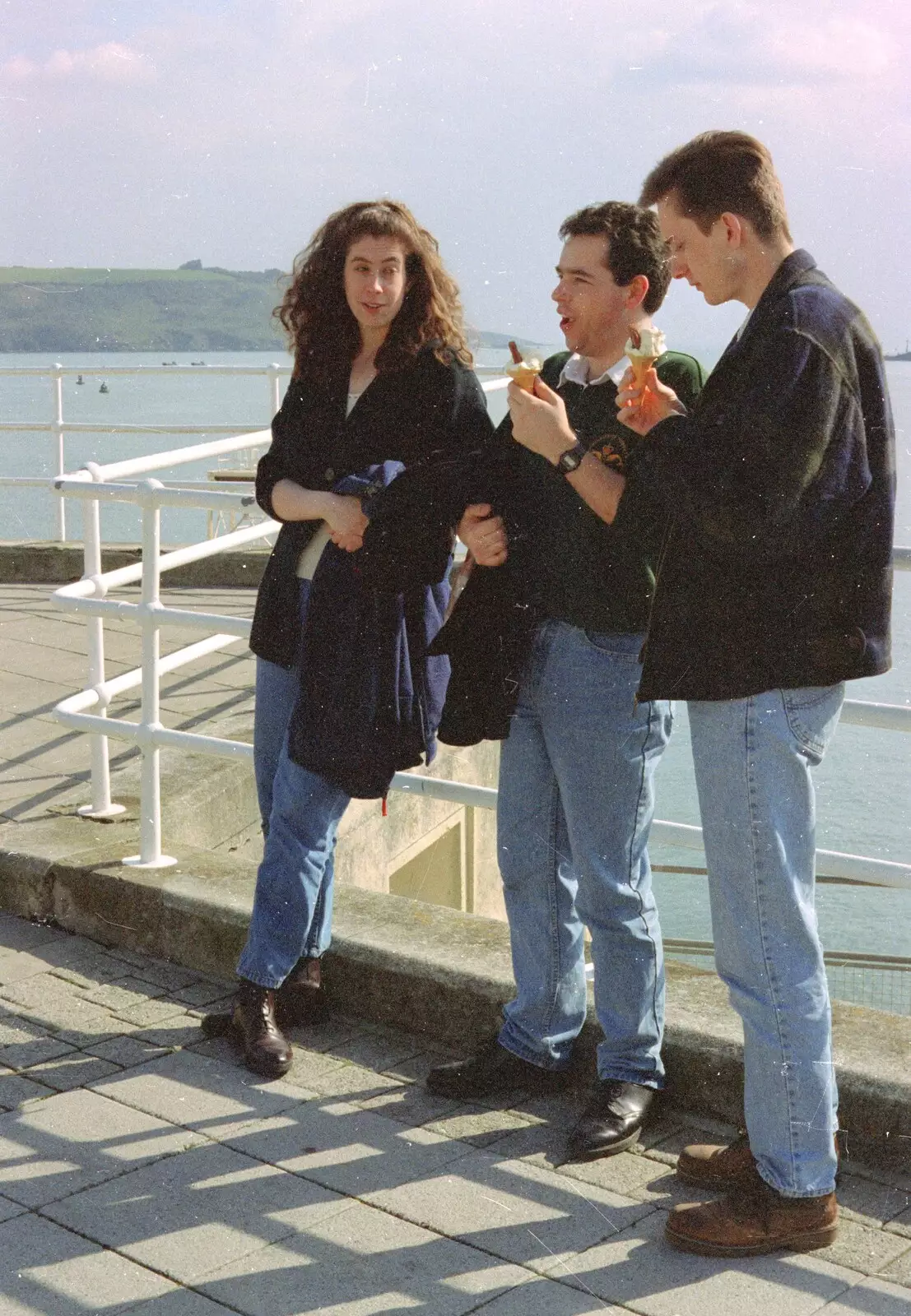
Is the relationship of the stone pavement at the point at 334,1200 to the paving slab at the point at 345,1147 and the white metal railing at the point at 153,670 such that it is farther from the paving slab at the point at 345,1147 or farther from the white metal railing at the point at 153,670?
the white metal railing at the point at 153,670

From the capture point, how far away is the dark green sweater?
9.04ft

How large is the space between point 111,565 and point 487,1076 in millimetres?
6563

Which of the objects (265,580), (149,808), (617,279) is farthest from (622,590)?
(149,808)

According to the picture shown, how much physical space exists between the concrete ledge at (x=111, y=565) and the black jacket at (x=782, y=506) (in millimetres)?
6530

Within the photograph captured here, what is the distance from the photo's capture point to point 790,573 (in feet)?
7.91

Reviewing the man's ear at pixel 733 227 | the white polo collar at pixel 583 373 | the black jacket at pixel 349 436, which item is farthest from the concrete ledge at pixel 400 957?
the man's ear at pixel 733 227

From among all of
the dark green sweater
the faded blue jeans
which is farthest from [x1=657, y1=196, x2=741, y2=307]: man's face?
the faded blue jeans

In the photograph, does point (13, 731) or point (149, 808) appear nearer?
point (149, 808)

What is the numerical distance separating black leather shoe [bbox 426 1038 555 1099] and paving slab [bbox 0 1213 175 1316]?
80cm

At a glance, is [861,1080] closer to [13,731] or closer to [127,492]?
[127,492]

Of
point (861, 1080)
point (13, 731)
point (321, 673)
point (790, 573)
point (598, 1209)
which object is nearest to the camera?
point (790, 573)

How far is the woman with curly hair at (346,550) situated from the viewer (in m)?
3.21

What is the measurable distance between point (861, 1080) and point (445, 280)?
71.9 inches

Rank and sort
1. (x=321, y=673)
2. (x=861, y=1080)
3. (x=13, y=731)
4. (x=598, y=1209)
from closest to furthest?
1. (x=598, y=1209)
2. (x=861, y=1080)
3. (x=321, y=673)
4. (x=13, y=731)
